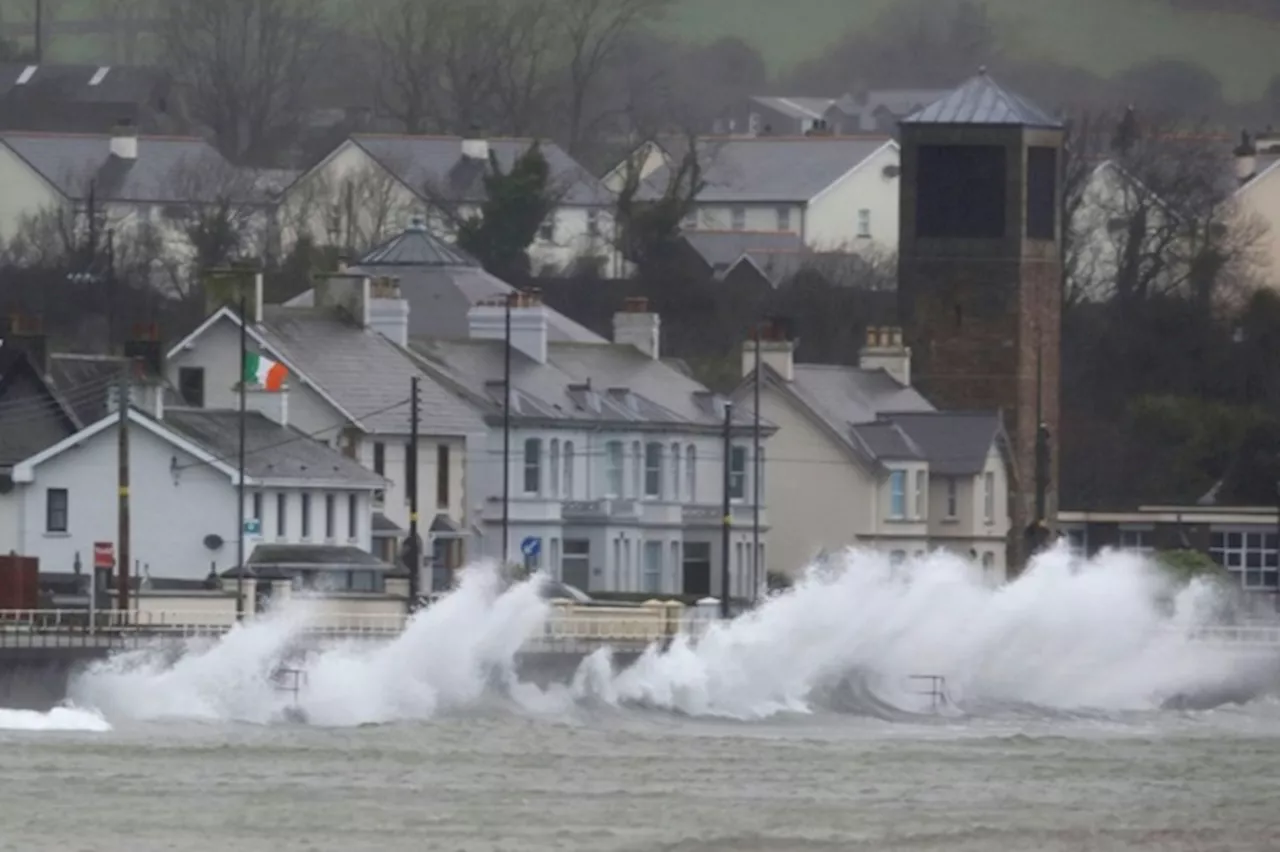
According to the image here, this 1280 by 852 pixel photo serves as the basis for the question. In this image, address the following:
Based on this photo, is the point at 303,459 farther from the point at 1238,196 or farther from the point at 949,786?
the point at 1238,196

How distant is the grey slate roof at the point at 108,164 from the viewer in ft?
525

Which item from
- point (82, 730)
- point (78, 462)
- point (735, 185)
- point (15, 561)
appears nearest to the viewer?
point (82, 730)

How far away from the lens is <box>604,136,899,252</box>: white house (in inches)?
6654

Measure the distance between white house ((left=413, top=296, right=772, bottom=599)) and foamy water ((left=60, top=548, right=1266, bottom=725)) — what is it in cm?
1042

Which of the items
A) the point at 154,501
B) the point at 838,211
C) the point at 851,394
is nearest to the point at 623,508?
the point at 851,394

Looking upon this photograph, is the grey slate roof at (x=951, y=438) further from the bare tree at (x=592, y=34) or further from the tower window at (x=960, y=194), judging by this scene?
the bare tree at (x=592, y=34)

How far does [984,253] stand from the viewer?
13938cm

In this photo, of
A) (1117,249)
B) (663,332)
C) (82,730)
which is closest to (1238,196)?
(1117,249)

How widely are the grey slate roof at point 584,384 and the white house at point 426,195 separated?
97.9 ft

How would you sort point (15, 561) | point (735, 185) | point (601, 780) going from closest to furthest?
point (601, 780)
point (15, 561)
point (735, 185)

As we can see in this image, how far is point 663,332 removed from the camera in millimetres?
153000

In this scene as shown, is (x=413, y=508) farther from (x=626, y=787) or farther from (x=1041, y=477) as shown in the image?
(x=626, y=787)

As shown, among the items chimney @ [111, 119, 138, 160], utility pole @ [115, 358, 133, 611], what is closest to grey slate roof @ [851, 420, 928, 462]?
utility pole @ [115, 358, 133, 611]

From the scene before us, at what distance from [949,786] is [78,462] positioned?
3278 cm
